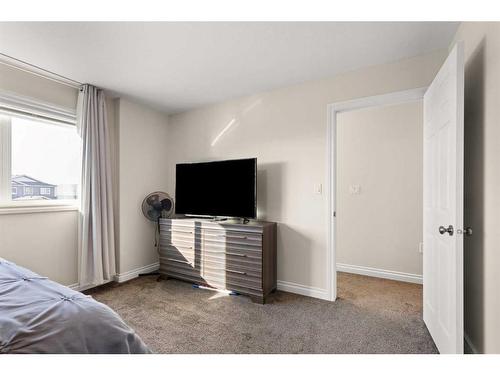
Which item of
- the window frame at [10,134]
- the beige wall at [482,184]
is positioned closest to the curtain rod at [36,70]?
the window frame at [10,134]

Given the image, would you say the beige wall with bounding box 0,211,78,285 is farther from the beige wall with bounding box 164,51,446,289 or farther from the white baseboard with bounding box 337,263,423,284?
the white baseboard with bounding box 337,263,423,284

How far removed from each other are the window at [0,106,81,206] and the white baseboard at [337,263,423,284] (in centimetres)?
366

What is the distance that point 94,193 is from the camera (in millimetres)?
3027

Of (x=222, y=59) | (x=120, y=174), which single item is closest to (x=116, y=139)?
(x=120, y=174)

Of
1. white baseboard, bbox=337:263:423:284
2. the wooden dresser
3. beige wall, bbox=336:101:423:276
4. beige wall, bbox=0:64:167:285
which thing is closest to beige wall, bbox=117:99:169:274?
beige wall, bbox=0:64:167:285

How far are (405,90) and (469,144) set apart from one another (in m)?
0.90

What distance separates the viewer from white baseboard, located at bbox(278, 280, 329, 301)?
9.26 ft

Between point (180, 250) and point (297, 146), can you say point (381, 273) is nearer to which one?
point (297, 146)

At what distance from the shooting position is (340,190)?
13.1 ft

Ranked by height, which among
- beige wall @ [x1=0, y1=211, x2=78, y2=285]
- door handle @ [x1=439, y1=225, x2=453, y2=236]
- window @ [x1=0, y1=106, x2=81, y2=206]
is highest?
window @ [x1=0, y1=106, x2=81, y2=206]

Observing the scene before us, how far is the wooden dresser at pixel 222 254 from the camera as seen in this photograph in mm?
2777

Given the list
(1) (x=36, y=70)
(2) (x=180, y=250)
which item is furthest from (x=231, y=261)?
(1) (x=36, y=70)

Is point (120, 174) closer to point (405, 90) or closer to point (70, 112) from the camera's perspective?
point (70, 112)
